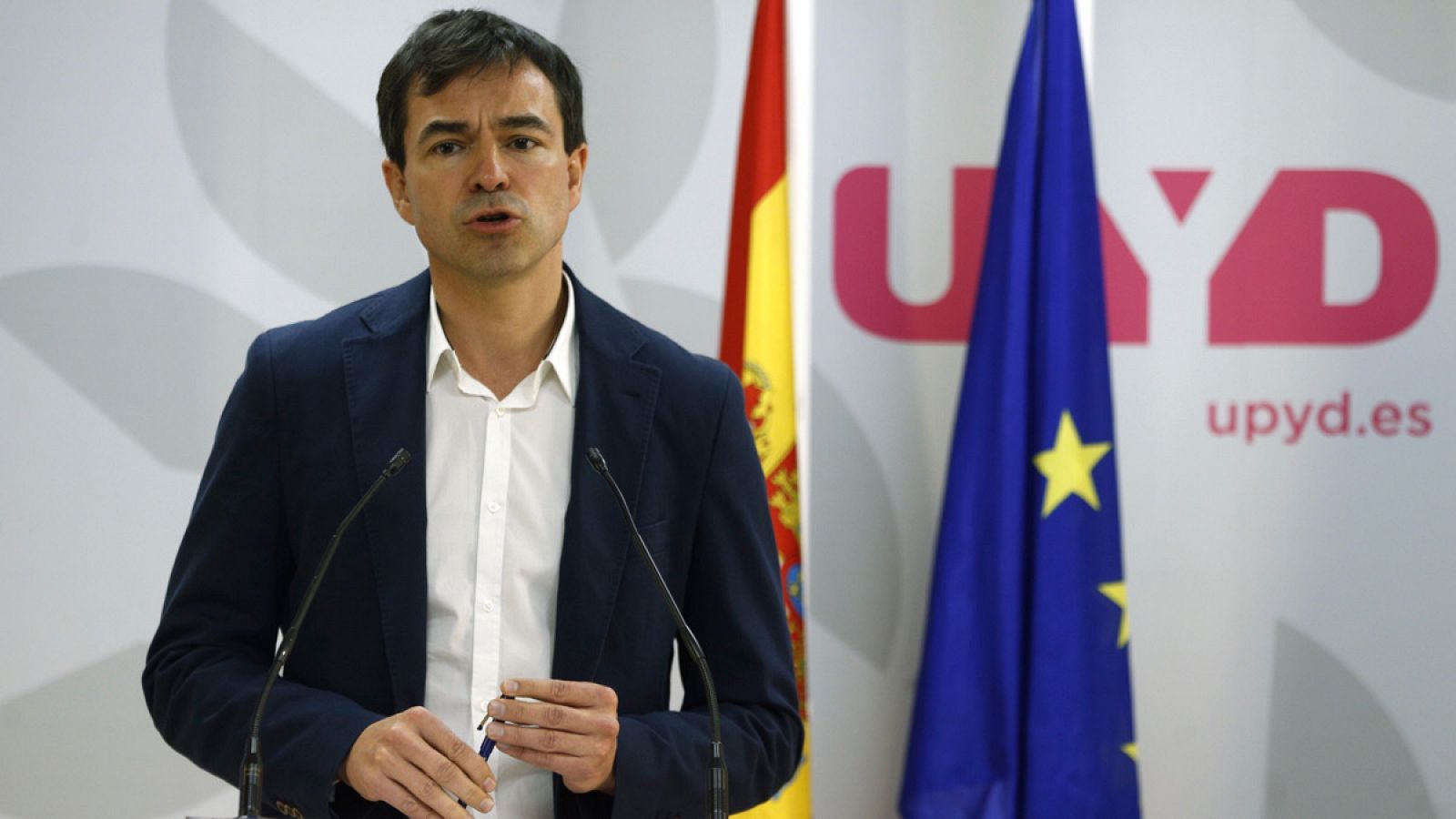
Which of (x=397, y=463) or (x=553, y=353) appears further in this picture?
(x=553, y=353)

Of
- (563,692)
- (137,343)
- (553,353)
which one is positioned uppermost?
A: (137,343)

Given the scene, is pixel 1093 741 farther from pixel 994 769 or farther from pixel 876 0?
pixel 876 0

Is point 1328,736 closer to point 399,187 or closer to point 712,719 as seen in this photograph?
point 712,719

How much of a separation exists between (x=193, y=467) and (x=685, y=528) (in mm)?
2104

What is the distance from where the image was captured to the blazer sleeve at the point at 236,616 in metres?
1.54

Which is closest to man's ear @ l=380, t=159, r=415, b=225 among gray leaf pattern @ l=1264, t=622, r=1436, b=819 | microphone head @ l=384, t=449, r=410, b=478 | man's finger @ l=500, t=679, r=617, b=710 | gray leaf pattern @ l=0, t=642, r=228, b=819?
microphone head @ l=384, t=449, r=410, b=478

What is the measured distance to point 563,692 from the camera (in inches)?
56.8

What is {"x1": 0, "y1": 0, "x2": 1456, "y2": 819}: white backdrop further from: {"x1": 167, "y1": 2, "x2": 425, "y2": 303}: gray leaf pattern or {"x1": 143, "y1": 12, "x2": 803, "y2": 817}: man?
{"x1": 143, "y1": 12, "x2": 803, "y2": 817}: man

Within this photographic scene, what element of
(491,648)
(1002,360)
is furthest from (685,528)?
(1002,360)

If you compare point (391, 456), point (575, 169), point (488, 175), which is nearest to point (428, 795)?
point (391, 456)

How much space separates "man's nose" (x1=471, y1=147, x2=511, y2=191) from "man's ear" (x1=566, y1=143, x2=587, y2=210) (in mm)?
149

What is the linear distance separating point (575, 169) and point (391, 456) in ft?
1.65

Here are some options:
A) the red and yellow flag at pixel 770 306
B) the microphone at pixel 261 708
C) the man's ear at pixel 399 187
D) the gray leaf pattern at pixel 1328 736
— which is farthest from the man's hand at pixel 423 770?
the gray leaf pattern at pixel 1328 736

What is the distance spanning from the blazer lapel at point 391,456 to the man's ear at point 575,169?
0.87ft
